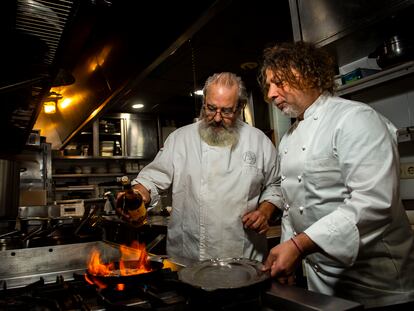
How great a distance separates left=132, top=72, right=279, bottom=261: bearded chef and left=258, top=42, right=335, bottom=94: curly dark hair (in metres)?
0.43

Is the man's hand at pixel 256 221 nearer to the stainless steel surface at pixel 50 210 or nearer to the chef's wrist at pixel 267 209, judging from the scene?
the chef's wrist at pixel 267 209

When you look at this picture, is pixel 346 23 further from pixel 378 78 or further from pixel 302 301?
pixel 302 301

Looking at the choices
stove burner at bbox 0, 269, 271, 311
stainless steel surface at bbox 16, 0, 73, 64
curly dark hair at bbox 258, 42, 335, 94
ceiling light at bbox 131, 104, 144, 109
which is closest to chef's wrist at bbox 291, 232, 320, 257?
stove burner at bbox 0, 269, 271, 311

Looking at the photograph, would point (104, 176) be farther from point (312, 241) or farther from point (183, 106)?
point (312, 241)

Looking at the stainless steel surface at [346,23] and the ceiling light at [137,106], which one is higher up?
the ceiling light at [137,106]

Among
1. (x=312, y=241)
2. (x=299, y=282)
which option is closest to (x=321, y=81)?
(x=312, y=241)


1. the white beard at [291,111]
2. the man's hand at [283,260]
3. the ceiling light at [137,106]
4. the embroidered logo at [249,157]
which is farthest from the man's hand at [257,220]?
the ceiling light at [137,106]

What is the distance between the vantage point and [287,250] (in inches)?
39.0

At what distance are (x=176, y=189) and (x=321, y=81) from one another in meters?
1.00

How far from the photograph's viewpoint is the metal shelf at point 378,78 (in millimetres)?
1879

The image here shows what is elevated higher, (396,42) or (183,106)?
(183,106)

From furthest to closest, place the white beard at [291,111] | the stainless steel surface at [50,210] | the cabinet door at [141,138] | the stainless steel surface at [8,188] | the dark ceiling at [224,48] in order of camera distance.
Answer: the cabinet door at [141,138] → the stainless steel surface at [50,210] → the dark ceiling at [224,48] → the stainless steel surface at [8,188] → the white beard at [291,111]

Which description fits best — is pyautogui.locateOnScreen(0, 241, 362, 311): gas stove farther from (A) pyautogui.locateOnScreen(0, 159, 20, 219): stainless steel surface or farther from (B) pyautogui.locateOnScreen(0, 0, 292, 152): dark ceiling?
(A) pyautogui.locateOnScreen(0, 159, 20, 219): stainless steel surface

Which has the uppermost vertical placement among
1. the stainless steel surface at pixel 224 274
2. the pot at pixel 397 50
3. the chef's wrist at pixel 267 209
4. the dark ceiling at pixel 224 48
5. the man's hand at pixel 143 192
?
the dark ceiling at pixel 224 48
